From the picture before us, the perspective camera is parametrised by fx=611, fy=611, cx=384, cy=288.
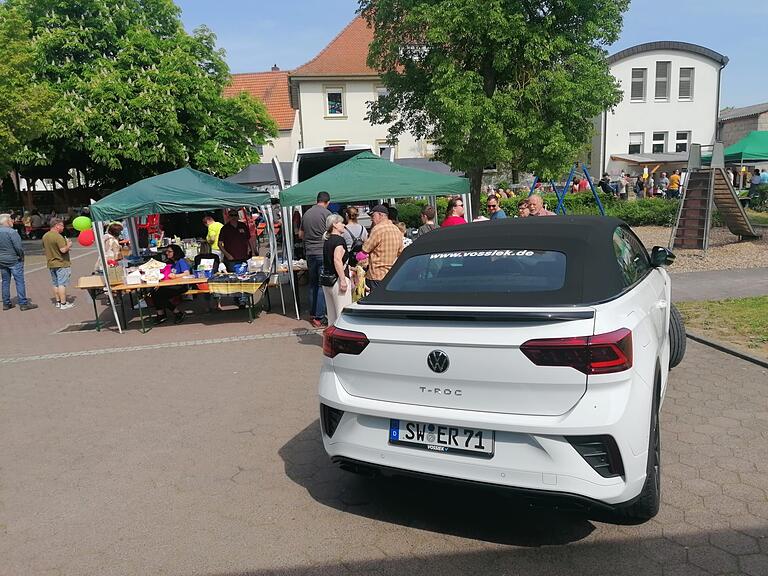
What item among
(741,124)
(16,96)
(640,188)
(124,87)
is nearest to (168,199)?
(16,96)

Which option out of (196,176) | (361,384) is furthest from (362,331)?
(196,176)

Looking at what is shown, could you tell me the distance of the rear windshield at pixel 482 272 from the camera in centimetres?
353

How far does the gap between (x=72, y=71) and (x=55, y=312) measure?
69.0ft

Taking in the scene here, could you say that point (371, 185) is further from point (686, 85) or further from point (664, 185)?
point (686, 85)

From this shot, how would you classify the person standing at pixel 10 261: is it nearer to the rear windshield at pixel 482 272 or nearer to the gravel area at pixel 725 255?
the rear windshield at pixel 482 272

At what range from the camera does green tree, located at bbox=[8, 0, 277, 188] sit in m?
27.6

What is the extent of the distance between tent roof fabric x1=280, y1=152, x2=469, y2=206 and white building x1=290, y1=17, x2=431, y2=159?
29276 millimetres

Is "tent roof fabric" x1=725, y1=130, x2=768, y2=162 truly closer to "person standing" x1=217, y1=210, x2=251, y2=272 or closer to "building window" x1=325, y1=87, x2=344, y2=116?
"person standing" x1=217, y1=210, x2=251, y2=272

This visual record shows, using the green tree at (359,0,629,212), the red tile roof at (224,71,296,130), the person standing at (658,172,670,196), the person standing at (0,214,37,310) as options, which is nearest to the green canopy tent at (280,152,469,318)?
the green tree at (359,0,629,212)

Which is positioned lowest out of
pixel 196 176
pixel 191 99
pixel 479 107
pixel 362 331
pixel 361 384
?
pixel 361 384

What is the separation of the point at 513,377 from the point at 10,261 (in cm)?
1230

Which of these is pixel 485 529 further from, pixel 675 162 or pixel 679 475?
pixel 675 162

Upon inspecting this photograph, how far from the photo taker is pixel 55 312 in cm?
1205

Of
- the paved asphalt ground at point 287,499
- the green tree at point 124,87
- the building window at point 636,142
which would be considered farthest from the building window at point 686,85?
the paved asphalt ground at point 287,499
